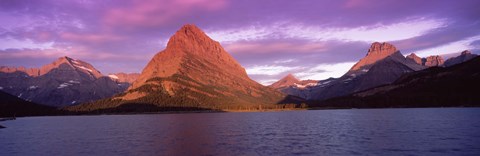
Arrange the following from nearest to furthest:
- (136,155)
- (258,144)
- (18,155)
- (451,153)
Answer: (451,153) → (136,155) → (18,155) → (258,144)

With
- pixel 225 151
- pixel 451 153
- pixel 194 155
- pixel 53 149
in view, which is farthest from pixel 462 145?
pixel 53 149

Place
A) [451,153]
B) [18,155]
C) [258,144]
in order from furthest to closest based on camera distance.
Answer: [258,144] → [18,155] → [451,153]

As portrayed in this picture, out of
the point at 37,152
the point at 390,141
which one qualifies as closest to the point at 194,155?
the point at 37,152

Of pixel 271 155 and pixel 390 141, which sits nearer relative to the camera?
pixel 271 155

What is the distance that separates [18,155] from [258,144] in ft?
172

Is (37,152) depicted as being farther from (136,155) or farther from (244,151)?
(244,151)

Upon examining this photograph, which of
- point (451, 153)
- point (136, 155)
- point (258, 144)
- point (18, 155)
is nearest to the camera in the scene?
point (451, 153)

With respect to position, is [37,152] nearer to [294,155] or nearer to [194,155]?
[194,155]

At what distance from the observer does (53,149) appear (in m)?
96.2

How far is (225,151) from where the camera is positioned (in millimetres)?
83188

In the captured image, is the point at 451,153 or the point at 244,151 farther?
the point at 244,151

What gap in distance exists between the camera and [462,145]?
84375 millimetres

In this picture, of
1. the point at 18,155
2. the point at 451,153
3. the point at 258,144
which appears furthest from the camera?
the point at 258,144

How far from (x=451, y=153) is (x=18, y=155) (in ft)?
286
